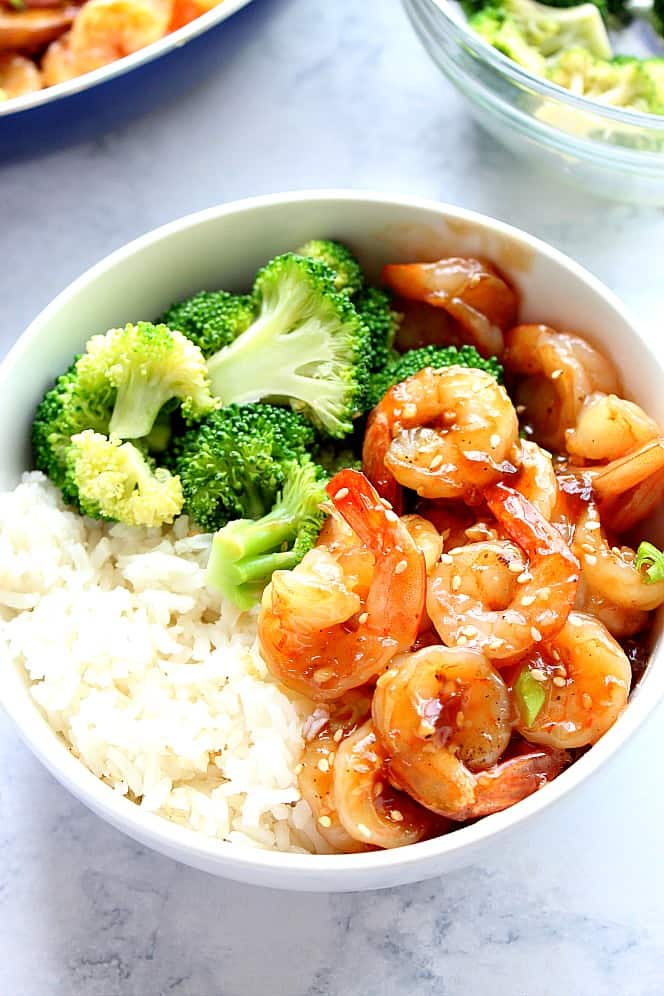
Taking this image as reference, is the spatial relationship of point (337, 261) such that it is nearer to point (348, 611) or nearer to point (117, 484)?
point (117, 484)

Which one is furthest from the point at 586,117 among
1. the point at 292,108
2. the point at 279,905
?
the point at 279,905

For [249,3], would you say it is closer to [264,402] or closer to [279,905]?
[264,402]

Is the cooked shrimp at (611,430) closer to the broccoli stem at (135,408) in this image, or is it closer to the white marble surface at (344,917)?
the white marble surface at (344,917)

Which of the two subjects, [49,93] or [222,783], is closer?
[222,783]

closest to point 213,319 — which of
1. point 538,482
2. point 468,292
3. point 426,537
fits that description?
point 468,292

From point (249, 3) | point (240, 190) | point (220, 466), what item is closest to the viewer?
point (220, 466)

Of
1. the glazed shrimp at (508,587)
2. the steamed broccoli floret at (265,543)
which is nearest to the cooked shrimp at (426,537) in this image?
the glazed shrimp at (508,587)

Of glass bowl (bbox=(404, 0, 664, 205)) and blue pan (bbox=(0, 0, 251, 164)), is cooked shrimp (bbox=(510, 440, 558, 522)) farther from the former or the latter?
blue pan (bbox=(0, 0, 251, 164))
